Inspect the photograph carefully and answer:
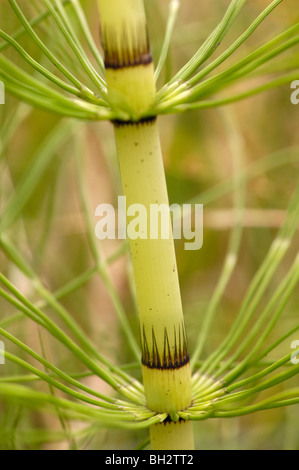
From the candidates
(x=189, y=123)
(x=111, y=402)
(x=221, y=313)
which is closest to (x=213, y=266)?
(x=221, y=313)

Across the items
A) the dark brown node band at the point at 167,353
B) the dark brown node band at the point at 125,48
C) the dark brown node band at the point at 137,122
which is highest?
the dark brown node band at the point at 125,48

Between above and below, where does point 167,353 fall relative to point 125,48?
below

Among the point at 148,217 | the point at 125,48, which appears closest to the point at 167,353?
the point at 148,217

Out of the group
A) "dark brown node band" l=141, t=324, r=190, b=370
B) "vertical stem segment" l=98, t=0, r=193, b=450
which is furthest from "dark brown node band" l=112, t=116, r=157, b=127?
"dark brown node band" l=141, t=324, r=190, b=370

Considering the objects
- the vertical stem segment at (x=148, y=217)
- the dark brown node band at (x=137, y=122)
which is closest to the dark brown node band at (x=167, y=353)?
the vertical stem segment at (x=148, y=217)

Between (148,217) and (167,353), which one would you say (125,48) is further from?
(167,353)

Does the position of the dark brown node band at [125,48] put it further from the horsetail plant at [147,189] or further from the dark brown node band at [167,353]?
the dark brown node band at [167,353]
